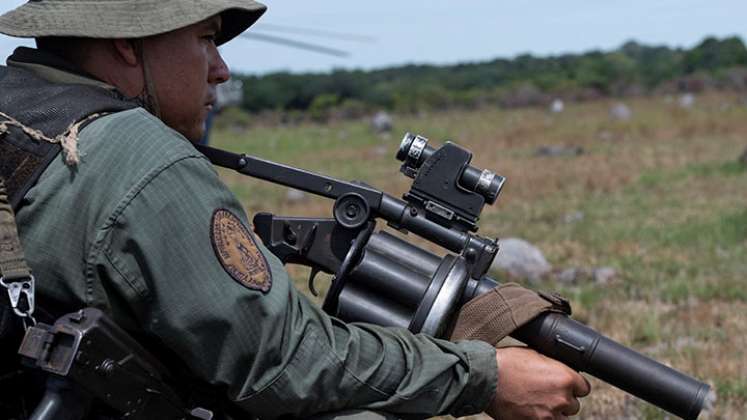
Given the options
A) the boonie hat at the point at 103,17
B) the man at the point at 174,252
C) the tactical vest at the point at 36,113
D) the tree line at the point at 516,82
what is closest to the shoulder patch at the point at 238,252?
the man at the point at 174,252

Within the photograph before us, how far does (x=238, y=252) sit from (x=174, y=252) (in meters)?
0.14

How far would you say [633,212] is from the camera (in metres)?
9.53

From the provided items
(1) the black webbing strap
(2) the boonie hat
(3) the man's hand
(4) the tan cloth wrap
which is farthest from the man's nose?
(3) the man's hand

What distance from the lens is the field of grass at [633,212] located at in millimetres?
5289

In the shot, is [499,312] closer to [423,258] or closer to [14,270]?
[423,258]

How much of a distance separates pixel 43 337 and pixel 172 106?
75cm

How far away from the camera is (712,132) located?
58.4 feet

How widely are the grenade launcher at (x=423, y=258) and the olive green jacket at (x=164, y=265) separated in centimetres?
42

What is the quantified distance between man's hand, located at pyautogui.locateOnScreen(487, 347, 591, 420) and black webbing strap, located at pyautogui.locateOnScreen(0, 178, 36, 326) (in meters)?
1.13

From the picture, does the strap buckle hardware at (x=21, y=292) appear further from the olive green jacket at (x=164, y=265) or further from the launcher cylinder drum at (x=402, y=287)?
the launcher cylinder drum at (x=402, y=287)

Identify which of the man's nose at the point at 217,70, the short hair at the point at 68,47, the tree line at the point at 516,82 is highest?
the man's nose at the point at 217,70

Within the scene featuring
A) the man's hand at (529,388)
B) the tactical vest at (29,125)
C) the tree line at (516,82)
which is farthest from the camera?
the tree line at (516,82)

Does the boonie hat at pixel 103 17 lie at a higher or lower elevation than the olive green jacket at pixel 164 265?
higher

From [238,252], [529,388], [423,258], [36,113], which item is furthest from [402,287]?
[36,113]
